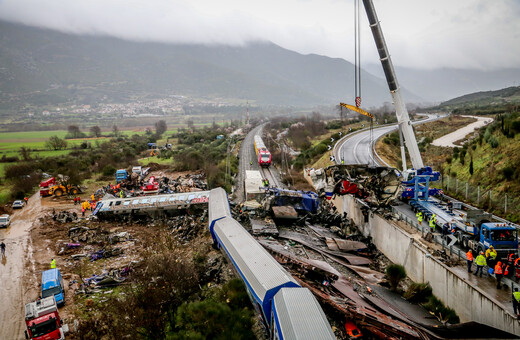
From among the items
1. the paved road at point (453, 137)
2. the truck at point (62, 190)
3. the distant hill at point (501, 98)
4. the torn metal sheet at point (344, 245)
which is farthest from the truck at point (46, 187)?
the distant hill at point (501, 98)

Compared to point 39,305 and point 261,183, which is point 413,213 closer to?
point 261,183

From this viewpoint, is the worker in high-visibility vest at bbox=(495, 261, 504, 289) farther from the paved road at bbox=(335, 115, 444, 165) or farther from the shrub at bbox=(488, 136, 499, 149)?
the paved road at bbox=(335, 115, 444, 165)

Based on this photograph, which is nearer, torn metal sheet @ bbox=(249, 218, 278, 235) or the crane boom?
the crane boom

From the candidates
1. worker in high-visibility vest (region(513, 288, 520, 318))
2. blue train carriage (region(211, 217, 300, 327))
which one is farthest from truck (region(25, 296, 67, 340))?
worker in high-visibility vest (region(513, 288, 520, 318))

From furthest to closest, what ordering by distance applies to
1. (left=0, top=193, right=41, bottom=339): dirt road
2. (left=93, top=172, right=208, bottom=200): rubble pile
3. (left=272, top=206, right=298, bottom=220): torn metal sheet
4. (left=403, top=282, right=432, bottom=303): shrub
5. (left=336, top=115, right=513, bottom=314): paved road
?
(left=93, top=172, right=208, bottom=200): rubble pile, (left=272, top=206, right=298, bottom=220): torn metal sheet, (left=0, top=193, right=41, bottom=339): dirt road, (left=403, top=282, right=432, bottom=303): shrub, (left=336, top=115, right=513, bottom=314): paved road

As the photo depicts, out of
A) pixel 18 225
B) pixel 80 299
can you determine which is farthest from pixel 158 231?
pixel 18 225

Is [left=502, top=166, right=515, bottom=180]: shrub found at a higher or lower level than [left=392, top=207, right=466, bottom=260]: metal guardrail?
higher
